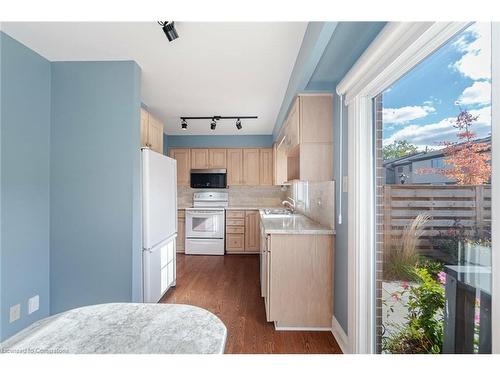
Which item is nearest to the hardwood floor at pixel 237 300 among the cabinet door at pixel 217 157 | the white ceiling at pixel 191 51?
the cabinet door at pixel 217 157

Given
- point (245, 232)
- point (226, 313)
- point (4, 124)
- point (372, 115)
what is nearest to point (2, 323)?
point (4, 124)

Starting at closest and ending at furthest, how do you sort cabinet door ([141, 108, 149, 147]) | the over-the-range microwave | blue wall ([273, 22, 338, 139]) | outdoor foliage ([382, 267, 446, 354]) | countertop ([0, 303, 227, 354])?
countertop ([0, 303, 227, 354]), outdoor foliage ([382, 267, 446, 354]), blue wall ([273, 22, 338, 139]), cabinet door ([141, 108, 149, 147]), the over-the-range microwave

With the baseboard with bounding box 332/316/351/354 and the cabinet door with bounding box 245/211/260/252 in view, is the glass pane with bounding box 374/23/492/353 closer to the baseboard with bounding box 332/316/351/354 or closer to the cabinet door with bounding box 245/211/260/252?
the baseboard with bounding box 332/316/351/354

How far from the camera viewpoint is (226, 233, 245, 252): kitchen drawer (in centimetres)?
466

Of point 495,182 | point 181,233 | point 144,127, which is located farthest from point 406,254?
point 181,233

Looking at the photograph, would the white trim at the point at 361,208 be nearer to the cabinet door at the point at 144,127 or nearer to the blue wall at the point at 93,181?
the blue wall at the point at 93,181

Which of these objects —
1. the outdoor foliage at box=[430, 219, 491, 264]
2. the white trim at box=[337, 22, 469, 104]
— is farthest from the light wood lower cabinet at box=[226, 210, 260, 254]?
the outdoor foliage at box=[430, 219, 491, 264]

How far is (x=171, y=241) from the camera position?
2.88 meters

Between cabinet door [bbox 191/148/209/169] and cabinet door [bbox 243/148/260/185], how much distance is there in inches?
32.2

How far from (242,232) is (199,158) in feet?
5.85

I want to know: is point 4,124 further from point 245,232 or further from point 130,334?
point 245,232

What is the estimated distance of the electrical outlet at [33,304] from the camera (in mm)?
1861

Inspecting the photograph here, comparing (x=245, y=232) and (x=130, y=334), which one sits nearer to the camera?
(x=130, y=334)
